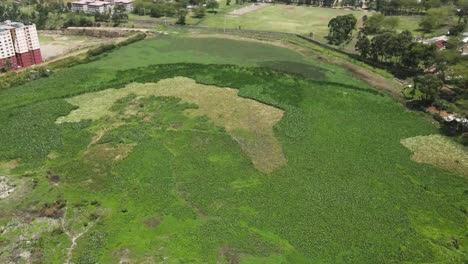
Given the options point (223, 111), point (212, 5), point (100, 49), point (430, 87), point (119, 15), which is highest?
point (212, 5)

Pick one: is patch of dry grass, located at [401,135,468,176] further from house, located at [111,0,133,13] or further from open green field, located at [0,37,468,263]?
house, located at [111,0,133,13]

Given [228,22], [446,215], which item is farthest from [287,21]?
[446,215]

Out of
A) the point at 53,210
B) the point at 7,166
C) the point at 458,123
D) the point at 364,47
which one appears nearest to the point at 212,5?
the point at 364,47

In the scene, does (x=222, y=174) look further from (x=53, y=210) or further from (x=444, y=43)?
(x=444, y=43)

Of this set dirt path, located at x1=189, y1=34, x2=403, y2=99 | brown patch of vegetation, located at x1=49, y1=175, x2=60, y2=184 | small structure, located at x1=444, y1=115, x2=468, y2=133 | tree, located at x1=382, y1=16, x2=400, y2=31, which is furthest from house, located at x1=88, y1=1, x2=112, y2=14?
small structure, located at x1=444, y1=115, x2=468, y2=133

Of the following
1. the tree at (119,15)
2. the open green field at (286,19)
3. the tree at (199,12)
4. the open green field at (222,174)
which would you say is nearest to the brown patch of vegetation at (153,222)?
the open green field at (222,174)

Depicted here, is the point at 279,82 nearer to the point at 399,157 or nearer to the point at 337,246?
the point at 399,157

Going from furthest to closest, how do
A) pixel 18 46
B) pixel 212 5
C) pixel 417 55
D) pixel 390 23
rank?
1. pixel 212 5
2. pixel 390 23
3. pixel 18 46
4. pixel 417 55
